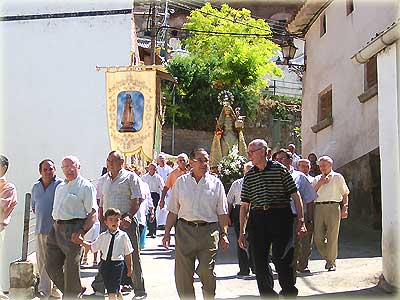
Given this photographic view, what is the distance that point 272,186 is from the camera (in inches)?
259

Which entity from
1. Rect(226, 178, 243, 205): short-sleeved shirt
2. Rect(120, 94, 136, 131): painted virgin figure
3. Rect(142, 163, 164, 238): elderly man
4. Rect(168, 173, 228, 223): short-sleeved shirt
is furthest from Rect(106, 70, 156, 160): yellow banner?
Rect(168, 173, 228, 223): short-sleeved shirt

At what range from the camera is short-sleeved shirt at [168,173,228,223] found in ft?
21.4

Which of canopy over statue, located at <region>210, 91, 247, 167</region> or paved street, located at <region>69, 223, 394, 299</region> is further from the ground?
canopy over statue, located at <region>210, 91, 247, 167</region>

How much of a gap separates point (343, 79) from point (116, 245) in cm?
1046

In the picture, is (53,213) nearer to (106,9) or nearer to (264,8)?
(106,9)

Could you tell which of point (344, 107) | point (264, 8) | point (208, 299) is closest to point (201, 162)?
point (208, 299)

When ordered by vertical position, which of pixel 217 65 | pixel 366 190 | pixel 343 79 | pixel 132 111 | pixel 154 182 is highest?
pixel 217 65

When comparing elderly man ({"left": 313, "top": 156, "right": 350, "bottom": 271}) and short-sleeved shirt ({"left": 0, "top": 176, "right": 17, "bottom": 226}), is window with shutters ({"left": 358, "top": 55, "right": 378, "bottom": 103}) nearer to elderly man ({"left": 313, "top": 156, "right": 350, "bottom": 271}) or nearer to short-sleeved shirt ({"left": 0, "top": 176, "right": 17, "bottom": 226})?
elderly man ({"left": 313, "top": 156, "right": 350, "bottom": 271})

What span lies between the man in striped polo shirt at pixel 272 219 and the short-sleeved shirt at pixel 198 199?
1.30 ft

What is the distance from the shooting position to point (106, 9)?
54.9ft

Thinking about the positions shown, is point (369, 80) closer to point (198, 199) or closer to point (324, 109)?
point (324, 109)

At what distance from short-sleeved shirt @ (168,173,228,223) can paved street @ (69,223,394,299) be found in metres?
1.53

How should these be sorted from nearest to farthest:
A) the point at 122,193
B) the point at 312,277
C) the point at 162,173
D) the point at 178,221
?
the point at 178,221 < the point at 122,193 < the point at 312,277 < the point at 162,173

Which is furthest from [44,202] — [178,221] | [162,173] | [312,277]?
[162,173]
